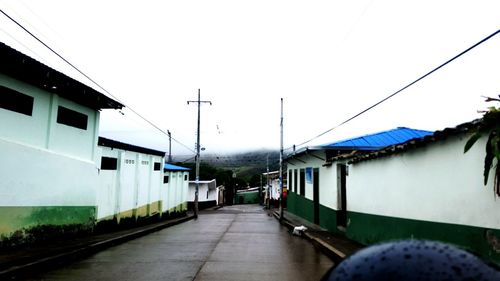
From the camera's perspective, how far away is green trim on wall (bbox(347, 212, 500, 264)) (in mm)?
5191

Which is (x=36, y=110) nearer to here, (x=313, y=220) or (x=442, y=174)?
(x=442, y=174)

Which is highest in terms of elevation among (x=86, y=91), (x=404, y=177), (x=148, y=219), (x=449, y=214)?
(x=86, y=91)

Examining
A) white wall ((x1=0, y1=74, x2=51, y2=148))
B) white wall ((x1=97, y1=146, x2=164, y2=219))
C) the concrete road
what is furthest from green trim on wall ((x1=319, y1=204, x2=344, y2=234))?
white wall ((x1=0, y1=74, x2=51, y2=148))

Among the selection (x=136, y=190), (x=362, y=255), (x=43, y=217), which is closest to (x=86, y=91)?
(x=43, y=217)

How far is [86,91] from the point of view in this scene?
40.8 ft

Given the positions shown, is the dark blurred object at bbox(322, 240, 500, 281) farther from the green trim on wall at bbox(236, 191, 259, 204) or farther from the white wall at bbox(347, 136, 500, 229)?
the green trim on wall at bbox(236, 191, 259, 204)

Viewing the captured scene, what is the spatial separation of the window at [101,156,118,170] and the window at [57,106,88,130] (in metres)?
2.20

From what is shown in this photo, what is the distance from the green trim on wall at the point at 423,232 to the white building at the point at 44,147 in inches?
334

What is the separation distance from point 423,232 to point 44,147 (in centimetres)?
957

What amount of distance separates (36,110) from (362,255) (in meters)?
11.1

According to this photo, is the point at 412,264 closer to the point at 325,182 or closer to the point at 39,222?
the point at 39,222

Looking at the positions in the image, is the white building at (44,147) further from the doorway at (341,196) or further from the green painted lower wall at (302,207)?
the green painted lower wall at (302,207)

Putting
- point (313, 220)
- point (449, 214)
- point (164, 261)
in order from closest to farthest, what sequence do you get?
point (449, 214) < point (164, 261) < point (313, 220)

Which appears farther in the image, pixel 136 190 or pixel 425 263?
pixel 136 190
